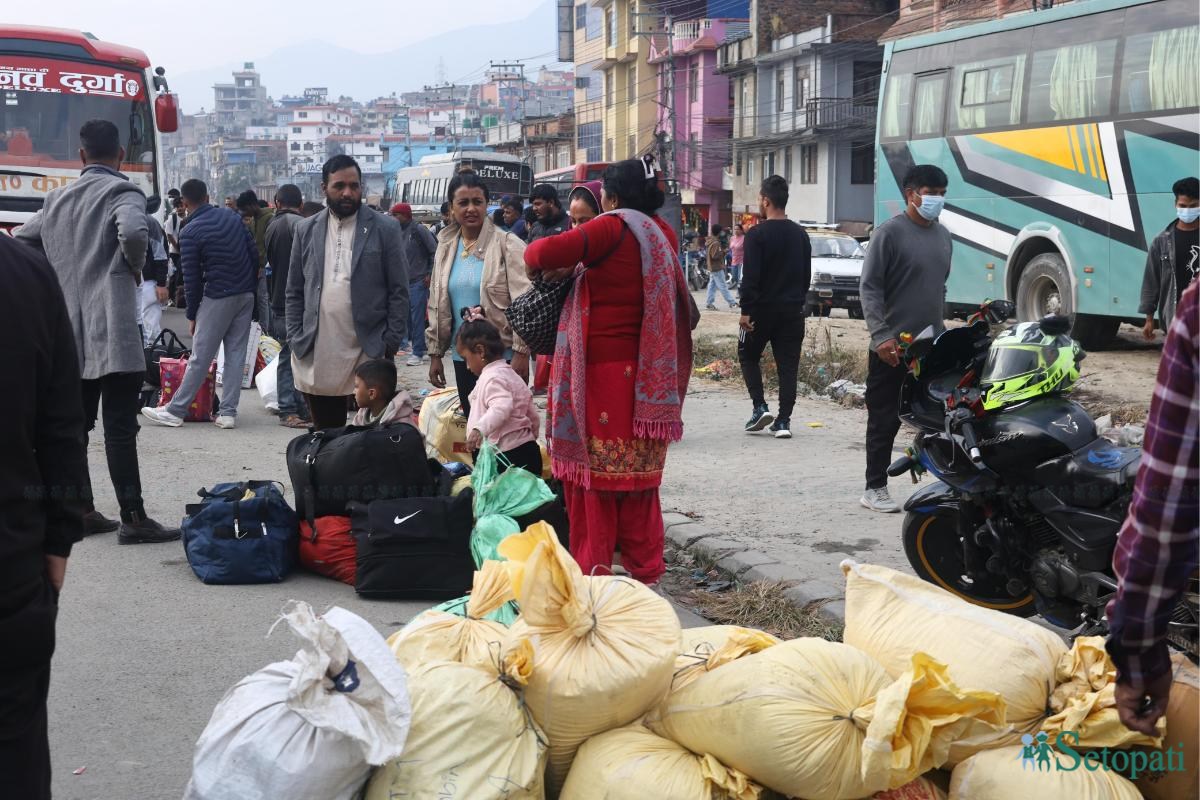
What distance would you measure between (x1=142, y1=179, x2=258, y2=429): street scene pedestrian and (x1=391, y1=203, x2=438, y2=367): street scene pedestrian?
354 cm

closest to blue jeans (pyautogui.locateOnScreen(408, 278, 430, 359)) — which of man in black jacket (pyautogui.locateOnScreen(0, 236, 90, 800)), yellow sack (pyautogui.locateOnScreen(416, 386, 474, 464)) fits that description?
yellow sack (pyautogui.locateOnScreen(416, 386, 474, 464))

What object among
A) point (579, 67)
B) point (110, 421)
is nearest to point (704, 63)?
point (579, 67)

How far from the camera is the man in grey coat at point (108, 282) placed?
6137 mm

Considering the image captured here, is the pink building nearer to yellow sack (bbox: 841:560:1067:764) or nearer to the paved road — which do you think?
the paved road

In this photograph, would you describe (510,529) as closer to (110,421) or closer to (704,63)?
(110,421)

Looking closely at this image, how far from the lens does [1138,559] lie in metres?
2.06

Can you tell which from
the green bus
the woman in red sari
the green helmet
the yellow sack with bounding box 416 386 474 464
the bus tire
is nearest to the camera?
the green helmet

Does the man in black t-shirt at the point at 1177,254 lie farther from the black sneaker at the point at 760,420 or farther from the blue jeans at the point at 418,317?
the blue jeans at the point at 418,317

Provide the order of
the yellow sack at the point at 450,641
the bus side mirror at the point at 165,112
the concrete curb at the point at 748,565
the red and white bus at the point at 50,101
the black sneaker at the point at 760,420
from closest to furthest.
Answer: the yellow sack at the point at 450,641 → the concrete curb at the point at 748,565 → the black sneaker at the point at 760,420 → the red and white bus at the point at 50,101 → the bus side mirror at the point at 165,112

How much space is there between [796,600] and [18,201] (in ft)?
44.8

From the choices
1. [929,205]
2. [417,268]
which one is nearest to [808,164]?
[417,268]

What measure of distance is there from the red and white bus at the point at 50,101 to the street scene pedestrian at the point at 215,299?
632 centimetres

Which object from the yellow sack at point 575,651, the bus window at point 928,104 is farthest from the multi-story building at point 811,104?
the yellow sack at point 575,651

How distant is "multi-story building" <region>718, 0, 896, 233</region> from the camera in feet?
149
